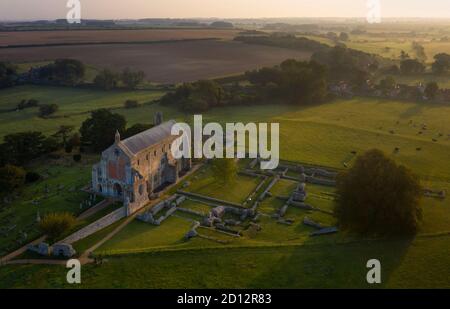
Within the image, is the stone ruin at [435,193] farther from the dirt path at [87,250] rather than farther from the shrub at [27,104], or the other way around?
the shrub at [27,104]

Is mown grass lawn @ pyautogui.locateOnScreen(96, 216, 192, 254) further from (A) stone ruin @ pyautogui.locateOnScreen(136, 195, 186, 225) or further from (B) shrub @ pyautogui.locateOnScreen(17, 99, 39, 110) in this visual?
(B) shrub @ pyautogui.locateOnScreen(17, 99, 39, 110)

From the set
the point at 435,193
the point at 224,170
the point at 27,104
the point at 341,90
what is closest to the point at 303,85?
the point at 341,90

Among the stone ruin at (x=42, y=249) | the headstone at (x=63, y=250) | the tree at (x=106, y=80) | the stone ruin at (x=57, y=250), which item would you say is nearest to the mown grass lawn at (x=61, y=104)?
the tree at (x=106, y=80)

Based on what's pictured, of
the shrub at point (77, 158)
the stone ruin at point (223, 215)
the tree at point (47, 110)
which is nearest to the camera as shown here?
the stone ruin at point (223, 215)

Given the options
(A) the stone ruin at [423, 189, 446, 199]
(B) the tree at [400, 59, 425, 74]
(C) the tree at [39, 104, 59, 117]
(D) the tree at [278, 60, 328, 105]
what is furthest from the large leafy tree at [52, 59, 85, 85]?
(B) the tree at [400, 59, 425, 74]

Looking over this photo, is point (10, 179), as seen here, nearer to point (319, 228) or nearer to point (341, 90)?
point (319, 228)

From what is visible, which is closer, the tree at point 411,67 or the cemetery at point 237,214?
the cemetery at point 237,214
